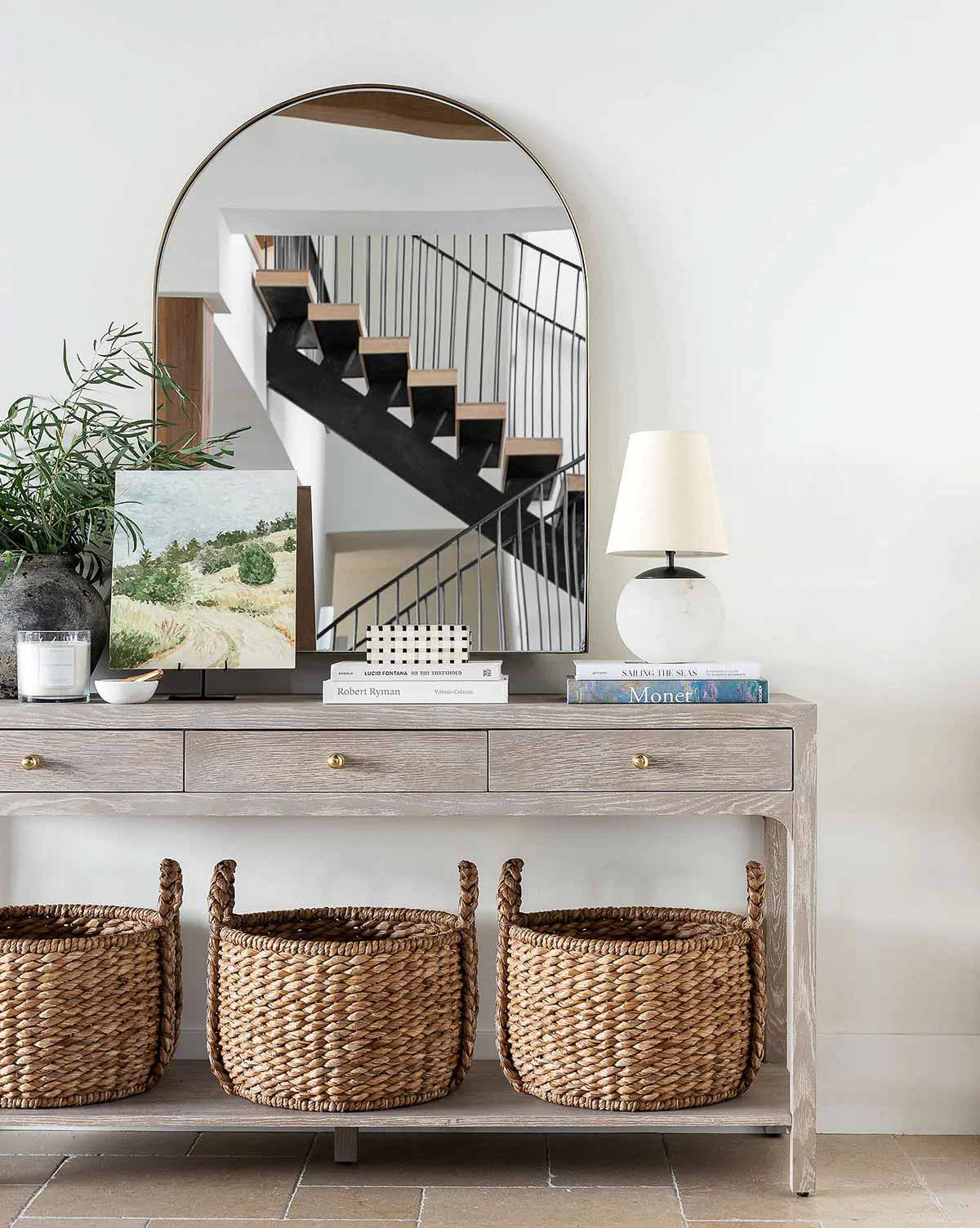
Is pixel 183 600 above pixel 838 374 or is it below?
below

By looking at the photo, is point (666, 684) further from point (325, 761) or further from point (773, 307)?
point (773, 307)

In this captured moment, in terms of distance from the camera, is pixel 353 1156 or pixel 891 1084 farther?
pixel 891 1084

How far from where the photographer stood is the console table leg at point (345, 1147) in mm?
2066

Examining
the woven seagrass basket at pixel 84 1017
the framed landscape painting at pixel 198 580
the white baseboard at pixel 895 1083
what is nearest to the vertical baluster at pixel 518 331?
the framed landscape painting at pixel 198 580

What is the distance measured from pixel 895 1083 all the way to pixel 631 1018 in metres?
0.72

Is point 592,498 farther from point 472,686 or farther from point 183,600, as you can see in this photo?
point 183,600

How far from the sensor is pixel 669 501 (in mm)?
2041

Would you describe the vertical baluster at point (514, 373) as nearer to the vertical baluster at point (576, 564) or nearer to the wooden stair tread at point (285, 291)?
the vertical baluster at point (576, 564)

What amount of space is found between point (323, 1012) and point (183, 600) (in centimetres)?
75

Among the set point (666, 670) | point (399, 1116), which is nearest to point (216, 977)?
point (399, 1116)

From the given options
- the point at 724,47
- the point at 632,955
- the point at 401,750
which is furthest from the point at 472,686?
the point at 724,47

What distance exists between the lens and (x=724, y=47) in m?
2.30

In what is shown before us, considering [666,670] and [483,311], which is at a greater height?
[483,311]

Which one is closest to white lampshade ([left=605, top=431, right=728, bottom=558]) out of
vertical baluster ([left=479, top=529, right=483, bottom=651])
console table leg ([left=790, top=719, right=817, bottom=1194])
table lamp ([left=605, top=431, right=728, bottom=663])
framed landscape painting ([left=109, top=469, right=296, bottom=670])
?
table lamp ([left=605, top=431, right=728, bottom=663])
